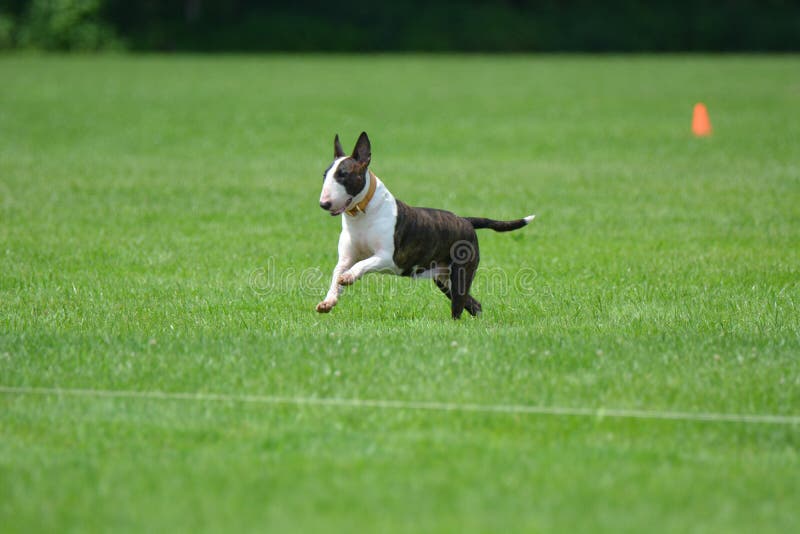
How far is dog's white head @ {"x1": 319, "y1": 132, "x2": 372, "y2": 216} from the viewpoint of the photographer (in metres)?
7.29

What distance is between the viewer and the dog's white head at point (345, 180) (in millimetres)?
7293

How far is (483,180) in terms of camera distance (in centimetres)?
1642

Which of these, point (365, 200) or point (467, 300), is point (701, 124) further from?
point (365, 200)

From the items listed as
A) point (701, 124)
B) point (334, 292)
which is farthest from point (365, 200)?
point (701, 124)

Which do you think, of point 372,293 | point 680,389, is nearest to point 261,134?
point 372,293

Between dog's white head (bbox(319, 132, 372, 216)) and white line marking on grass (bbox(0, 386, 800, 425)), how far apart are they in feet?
5.26

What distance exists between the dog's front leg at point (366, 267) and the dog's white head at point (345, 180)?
1.32 feet

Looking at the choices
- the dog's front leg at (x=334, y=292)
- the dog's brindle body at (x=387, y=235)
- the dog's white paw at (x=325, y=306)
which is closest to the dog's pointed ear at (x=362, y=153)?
the dog's brindle body at (x=387, y=235)

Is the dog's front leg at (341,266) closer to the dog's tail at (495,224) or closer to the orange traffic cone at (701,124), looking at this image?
the dog's tail at (495,224)

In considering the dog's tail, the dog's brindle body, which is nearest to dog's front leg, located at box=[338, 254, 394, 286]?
the dog's brindle body

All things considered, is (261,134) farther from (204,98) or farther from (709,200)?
(709,200)

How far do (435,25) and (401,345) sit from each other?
2325 inches

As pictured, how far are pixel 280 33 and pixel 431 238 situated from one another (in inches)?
2212

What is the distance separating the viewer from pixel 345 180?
7.35m
